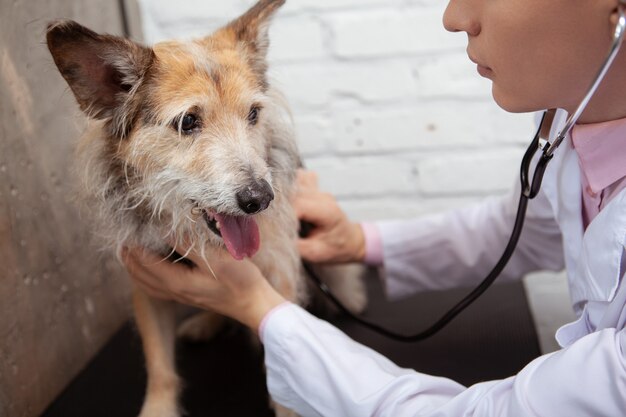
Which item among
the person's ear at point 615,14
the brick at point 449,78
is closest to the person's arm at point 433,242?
Answer: the brick at point 449,78

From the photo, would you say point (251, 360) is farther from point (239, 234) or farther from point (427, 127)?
point (427, 127)

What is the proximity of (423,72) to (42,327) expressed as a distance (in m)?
0.90

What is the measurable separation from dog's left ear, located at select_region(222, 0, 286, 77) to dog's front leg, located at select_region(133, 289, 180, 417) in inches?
15.6

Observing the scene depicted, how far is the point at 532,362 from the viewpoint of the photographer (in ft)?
2.34

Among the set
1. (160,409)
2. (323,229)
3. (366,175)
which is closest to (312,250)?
(323,229)

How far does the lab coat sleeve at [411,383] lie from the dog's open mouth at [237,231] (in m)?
0.09

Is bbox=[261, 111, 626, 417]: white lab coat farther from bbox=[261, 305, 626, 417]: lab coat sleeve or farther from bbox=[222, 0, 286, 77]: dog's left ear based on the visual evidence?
bbox=[222, 0, 286, 77]: dog's left ear

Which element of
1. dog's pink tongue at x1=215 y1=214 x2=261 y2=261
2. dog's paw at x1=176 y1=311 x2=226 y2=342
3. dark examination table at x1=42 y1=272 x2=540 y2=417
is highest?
dog's pink tongue at x1=215 y1=214 x2=261 y2=261

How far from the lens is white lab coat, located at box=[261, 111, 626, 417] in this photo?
645 millimetres

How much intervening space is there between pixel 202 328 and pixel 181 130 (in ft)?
1.65

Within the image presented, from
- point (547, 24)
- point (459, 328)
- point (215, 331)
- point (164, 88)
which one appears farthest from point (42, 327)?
point (547, 24)

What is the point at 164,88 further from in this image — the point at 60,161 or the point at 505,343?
the point at 505,343

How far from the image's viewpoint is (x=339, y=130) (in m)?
1.51

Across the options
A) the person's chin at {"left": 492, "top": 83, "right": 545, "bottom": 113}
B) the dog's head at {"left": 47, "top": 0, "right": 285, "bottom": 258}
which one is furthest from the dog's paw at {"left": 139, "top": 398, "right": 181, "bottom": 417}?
the person's chin at {"left": 492, "top": 83, "right": 545, "bottom": 113}
